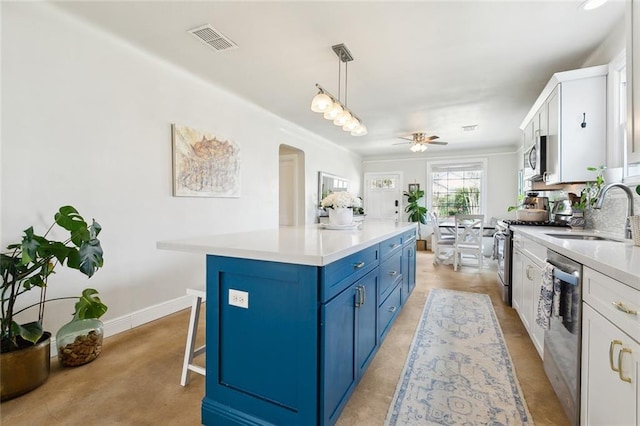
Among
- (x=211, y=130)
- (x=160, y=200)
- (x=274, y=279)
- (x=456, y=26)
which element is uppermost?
(x=456, y=26)

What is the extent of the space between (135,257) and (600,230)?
4.02 m

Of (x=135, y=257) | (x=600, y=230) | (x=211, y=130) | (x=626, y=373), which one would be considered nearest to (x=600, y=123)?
(x=600, y=230)

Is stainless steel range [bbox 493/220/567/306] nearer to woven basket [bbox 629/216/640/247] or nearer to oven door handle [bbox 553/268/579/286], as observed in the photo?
woven basket [bbox 629/216/640/247]

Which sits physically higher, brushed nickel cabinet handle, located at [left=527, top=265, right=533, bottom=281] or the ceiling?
the ceiling

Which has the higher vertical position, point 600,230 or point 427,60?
point 427,60

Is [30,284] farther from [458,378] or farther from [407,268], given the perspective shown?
[407,268]

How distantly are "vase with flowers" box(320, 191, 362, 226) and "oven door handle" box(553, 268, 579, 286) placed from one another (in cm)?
139

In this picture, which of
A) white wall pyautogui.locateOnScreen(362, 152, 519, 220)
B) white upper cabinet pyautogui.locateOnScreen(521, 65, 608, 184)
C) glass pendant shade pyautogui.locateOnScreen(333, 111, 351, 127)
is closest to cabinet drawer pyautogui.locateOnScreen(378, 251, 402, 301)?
glass pendant shade pyautogui.locateOnScreen(333, 111, 351, 127)

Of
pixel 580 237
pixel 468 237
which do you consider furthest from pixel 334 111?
pixel 468 237

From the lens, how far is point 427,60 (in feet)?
9.34

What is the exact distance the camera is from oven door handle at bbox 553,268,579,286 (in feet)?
4.57

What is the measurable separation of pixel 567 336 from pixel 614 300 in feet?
1.77

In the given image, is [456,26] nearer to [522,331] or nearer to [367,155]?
[522,331]

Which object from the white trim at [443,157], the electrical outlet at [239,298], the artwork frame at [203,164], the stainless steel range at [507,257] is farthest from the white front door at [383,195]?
the electrical outlet at [239,298]
